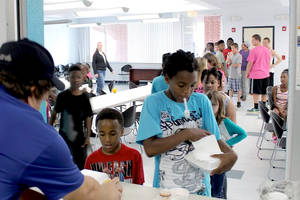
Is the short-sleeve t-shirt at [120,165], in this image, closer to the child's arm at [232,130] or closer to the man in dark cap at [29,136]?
the child's arm at [232,130]

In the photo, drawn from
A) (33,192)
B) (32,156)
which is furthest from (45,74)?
(33,192)

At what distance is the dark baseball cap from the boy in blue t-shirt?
71cm

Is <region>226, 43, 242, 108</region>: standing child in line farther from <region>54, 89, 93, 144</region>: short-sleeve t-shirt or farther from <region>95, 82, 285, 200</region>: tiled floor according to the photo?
<region>54, 89, 93, 144</region>: short-sleeve t-shirt

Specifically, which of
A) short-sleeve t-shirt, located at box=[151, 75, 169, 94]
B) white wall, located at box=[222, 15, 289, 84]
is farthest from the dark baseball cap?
white wall, located at box=[222, 15, 289, 84]

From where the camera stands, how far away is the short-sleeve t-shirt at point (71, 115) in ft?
11.6

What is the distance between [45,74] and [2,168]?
0.29 m

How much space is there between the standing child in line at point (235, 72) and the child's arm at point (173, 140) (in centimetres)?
771

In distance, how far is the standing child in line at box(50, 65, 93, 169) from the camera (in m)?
3.53

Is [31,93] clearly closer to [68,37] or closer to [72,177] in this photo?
[72,177]

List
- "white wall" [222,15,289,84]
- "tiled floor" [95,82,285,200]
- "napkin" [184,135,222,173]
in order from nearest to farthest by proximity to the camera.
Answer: "napkin" [184,135,222,173], "tiled floor" [95,82,285,200], "white wall" [222,15,289,84]

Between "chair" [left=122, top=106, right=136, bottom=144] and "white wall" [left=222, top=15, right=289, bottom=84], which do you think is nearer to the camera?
"chair" [left=122, top=106, right=136, bottom=144]

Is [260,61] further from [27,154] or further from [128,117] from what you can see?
[27,154]

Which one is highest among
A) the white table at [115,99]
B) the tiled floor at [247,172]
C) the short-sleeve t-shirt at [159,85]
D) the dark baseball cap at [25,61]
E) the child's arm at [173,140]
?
the dark baseball cap at [25,61]

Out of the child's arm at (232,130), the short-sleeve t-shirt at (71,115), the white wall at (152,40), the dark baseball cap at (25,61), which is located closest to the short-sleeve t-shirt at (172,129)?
the dark baseball cap at (25,61)
